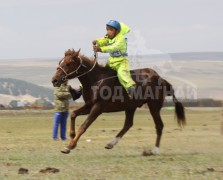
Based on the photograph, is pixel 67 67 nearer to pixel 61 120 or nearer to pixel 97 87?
pixel 97 87

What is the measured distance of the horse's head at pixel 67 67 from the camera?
16047 millimetres

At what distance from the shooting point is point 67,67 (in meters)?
16.2

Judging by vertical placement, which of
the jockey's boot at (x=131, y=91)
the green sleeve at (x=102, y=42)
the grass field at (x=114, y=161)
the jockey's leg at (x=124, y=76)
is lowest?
the grass field at (x=114, y=161)

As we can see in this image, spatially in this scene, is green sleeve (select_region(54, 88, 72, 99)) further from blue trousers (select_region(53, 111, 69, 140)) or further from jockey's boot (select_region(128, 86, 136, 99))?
jockey's boot (select_region(128, 86, 136, 99))

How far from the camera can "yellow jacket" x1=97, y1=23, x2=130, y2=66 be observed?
54.0 feet

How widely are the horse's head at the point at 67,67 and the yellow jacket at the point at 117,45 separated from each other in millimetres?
687

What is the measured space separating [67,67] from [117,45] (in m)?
1.21

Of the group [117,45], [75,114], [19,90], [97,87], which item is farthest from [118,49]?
[19,90]

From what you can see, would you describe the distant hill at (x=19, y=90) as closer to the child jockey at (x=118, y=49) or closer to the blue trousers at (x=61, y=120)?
the blue trousers at (x=61, y=120)

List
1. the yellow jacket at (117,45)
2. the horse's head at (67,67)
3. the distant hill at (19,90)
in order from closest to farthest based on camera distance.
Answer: the horse's head at (67,67)
the yellow jacket at (117,45)
the distant hill at (19,90)

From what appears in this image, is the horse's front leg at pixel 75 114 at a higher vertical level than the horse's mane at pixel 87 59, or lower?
lower

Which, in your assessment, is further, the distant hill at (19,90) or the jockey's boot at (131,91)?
the distant hill at (19,90)

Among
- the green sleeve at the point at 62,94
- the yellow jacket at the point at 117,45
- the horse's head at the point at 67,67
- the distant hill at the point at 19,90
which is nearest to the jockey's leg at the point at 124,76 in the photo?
the yellow jacket at the point at 117,45

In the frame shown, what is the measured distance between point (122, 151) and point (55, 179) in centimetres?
566
